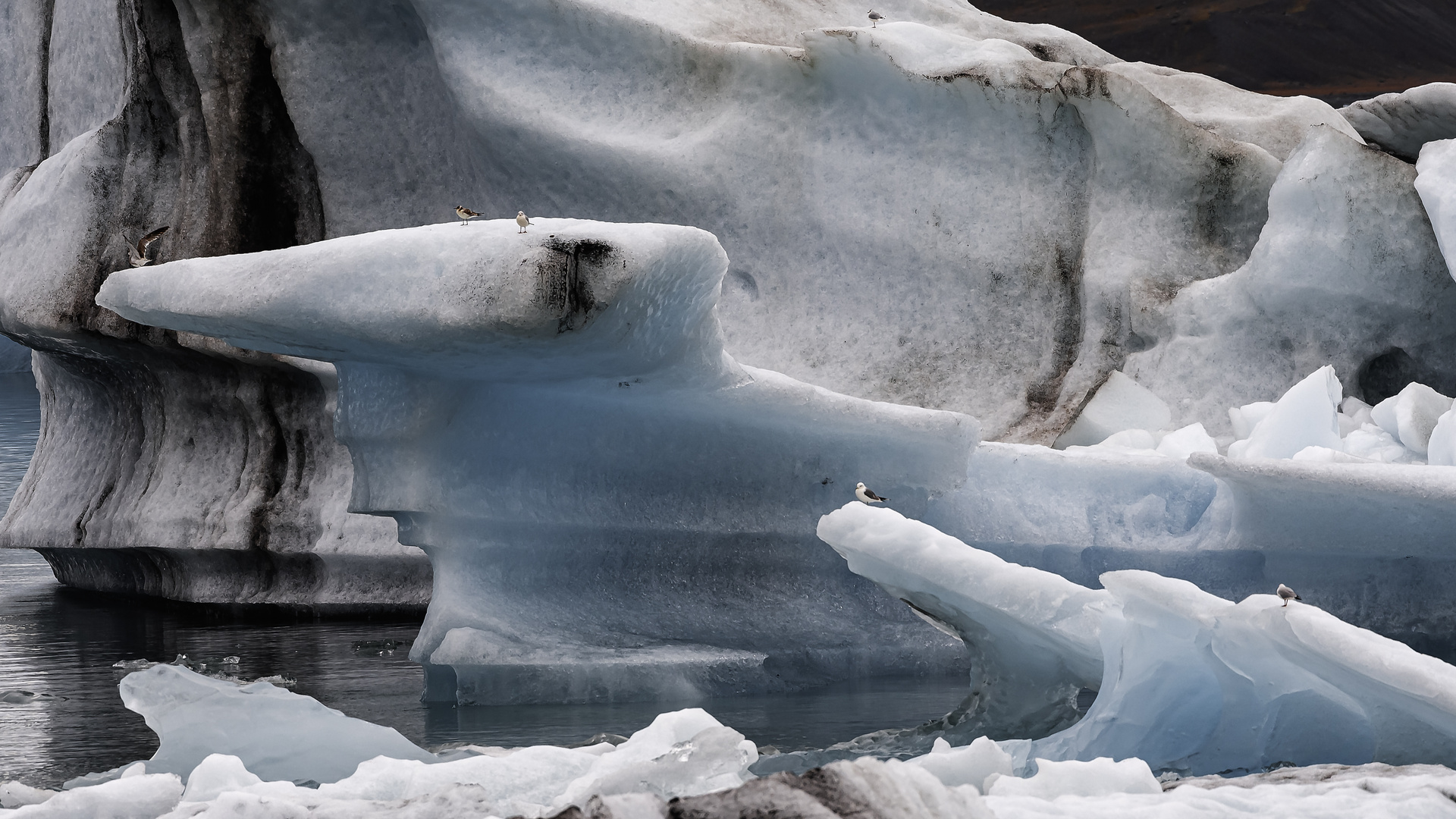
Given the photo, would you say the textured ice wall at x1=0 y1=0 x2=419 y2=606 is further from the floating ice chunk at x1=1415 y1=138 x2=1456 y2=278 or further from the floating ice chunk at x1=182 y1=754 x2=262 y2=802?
the floating ice chunk at x1=1415 y1=138 x2=1456 y2=278

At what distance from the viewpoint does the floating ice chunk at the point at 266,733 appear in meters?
3.09

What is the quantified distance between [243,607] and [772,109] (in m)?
3.20

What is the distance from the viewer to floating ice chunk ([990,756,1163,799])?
241 centimetres

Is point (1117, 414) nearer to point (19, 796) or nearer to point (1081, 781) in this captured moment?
point (1081, 781)

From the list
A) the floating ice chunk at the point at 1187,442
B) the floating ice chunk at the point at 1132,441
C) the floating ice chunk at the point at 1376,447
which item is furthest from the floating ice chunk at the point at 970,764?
the floating ice chunk at the point at 1376,447

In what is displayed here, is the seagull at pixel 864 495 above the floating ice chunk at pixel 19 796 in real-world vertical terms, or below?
below

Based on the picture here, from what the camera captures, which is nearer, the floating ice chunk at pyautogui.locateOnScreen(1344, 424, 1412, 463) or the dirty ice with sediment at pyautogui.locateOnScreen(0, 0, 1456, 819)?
the dirty ice with sediment at pyautogui.locateOnScreen(0, 0, 1456, 819)

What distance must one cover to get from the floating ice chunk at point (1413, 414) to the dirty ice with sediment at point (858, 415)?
0.02 metres

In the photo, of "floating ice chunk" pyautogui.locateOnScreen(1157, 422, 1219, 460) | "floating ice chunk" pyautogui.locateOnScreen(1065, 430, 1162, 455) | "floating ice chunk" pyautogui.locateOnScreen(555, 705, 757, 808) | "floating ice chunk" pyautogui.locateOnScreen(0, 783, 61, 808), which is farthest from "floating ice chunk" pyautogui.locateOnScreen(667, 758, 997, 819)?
"floating ice chunk" pyautogui.locateOnScreen(1065, 430, 1162, 455)

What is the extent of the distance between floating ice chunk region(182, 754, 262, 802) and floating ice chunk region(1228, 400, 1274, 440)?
3889 millimetres

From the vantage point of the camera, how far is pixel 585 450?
451 centimetres

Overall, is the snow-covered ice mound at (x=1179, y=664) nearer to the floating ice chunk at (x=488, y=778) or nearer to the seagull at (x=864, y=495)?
the seagull at (x=864, y=495)

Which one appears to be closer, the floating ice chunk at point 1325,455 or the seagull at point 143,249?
the floating ice chunk at point 1325,455

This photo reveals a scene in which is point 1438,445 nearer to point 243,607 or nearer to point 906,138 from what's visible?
point 906,138
